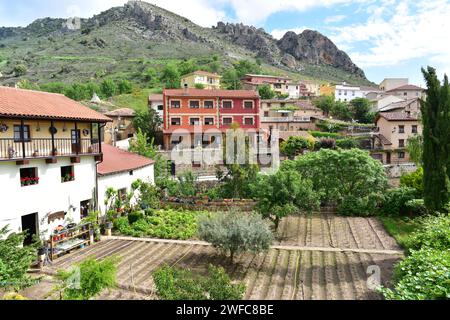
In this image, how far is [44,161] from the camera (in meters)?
14.5

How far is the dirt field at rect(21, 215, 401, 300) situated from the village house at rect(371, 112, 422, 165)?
26.4m

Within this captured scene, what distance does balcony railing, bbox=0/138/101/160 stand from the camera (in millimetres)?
12820

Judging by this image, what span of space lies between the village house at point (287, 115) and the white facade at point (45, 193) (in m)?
32.9

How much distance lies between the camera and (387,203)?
22031mm

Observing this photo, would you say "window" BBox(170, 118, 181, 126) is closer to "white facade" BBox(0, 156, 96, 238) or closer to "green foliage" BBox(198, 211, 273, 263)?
"white facade" BBox(0, 156, 96, 238)

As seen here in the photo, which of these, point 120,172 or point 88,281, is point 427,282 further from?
point 120,172

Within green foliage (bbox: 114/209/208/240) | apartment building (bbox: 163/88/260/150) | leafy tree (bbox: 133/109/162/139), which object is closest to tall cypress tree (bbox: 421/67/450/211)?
green foliage (bbox: 114/209/208/240)

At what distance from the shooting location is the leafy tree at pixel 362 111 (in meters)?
59.7

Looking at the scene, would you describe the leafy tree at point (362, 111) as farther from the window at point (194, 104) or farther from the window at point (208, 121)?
the window at point (194, 104)

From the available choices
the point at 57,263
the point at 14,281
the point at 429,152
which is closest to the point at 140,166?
the point at 57,263

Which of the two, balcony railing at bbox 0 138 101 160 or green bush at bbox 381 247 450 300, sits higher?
balcony railing at bbox 0 138 101 160

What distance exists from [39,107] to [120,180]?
674 cm

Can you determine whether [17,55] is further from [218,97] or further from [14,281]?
[14,281]

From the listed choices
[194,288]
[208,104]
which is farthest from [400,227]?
[208,104]
